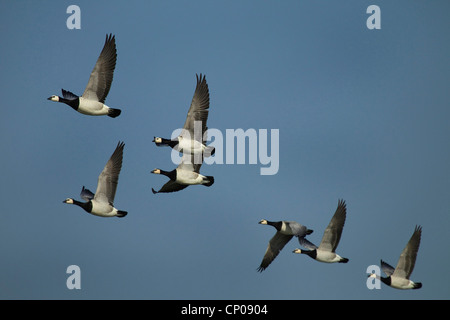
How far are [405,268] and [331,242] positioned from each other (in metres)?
2.48

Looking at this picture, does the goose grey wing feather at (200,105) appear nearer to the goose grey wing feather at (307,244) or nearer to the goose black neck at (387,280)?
the goose grey wing feather at (307,244)

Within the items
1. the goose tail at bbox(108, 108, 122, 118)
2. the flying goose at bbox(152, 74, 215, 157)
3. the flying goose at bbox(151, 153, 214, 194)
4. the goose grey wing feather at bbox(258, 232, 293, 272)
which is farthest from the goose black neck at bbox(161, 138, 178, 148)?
the goose grey wing feather at bbox(258, 232, 293, 272)

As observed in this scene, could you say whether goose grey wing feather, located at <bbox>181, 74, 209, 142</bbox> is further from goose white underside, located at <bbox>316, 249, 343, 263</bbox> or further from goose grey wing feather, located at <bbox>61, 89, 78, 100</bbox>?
goose white underside, located at <bbox>316, 249, 343, 263</bbox>

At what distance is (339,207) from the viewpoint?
26578 millimetres

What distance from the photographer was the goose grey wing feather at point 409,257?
26.3 metres

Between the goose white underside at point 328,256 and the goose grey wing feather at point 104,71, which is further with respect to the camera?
the goose white underside at point 328,256

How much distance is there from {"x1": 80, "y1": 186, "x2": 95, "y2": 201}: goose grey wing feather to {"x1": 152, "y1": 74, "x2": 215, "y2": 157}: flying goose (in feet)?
10.1

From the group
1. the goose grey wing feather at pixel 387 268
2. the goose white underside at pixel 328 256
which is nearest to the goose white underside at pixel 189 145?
the goose white underside at pixel 328 256

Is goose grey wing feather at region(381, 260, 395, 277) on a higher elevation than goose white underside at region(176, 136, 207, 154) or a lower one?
lower

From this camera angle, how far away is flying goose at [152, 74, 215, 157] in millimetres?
25344

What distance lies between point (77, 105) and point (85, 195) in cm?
294

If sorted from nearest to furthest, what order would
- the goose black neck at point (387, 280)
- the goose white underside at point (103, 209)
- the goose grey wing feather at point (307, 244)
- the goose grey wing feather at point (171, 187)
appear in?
the goose white underside at point (103, 209) → the goose grey wing feather at point (307, 244) → the goose black neck at point (387, 280) → the goose grey wing feather at point (171, 187)
